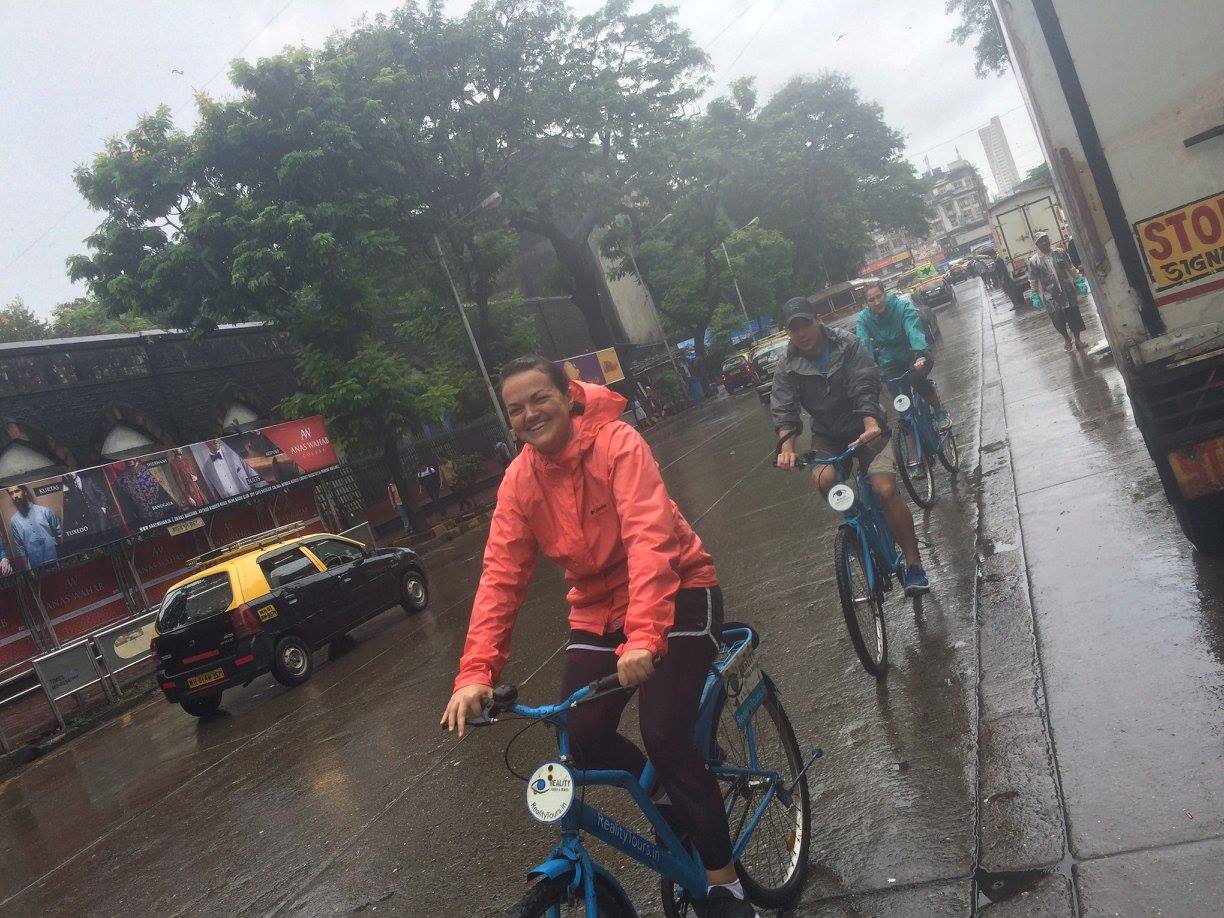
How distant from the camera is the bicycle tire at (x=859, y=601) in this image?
4.93m

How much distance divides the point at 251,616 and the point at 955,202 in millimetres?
173403

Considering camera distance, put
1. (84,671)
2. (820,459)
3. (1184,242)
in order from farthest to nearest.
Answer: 1. (84,671)
2. (820,459)
3. (1184,242)

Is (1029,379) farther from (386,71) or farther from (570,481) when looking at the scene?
(386,71)

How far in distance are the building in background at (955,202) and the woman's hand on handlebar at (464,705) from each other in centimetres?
14530

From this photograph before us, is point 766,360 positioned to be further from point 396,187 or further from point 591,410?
point 591,410

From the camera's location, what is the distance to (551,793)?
2.44 meters

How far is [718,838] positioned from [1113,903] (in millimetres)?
1108

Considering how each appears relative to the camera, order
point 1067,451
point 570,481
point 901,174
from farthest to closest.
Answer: point 901,174, point 1067,451, point 570,481

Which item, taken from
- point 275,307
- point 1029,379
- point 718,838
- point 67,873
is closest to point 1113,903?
point 718,838

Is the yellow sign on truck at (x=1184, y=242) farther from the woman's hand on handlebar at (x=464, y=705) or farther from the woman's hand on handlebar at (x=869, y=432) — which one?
the woman's hand on handlebar at (x=464, y=705)

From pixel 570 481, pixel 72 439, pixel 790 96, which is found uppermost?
pixel 790 96

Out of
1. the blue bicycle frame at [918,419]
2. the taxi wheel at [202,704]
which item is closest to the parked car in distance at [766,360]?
the blue bicycle frame at [918,419]

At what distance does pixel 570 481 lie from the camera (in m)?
3.02

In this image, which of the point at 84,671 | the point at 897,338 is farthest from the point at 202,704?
the point at 897,338
